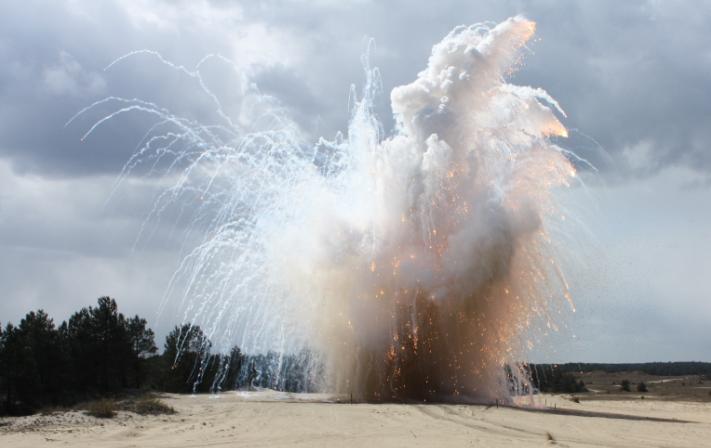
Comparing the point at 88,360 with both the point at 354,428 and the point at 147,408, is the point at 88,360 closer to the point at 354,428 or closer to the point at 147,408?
the point at 147,408

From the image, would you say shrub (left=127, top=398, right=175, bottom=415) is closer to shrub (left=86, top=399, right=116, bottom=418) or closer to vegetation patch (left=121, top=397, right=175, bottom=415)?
vegetation patch (left=121, top=397, right=175, bottom=415)

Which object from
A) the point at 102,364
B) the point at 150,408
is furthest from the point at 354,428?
the point at 102,364

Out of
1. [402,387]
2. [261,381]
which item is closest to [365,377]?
[402,387]

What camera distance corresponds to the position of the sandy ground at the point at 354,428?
2530 cm

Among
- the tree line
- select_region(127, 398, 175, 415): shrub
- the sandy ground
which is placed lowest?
the sandy ground

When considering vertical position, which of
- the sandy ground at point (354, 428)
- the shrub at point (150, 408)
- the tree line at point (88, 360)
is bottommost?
the sandy ground at point (354, 428)

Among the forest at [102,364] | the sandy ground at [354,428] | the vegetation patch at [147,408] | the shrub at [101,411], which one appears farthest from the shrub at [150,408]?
the forest at [102,364]

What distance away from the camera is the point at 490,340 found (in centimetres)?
4266

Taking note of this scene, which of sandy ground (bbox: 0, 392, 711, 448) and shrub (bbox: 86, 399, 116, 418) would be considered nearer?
sandy ground (bbox: 0, 392, 711, 448)

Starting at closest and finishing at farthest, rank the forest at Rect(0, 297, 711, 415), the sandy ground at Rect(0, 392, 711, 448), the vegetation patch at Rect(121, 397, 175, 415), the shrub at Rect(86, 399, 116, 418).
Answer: the sandy ground at Rect(0, 392, 711, 448) < the shrub at Rect(86, 399, 116, 418) < the vegetation patch at Rect(121, 397, 175, 415) < the forest at Rect(0, 297, 711, 415)

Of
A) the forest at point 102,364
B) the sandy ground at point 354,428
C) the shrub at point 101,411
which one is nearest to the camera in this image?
the sandy ground at point 354,428

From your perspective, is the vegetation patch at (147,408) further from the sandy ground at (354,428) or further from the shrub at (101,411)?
the shrub at (101,411)

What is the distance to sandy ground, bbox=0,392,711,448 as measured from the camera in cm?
2530

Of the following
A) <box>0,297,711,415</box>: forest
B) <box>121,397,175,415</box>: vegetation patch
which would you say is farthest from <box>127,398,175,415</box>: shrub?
<box>0,297,711,415</box>: forest
